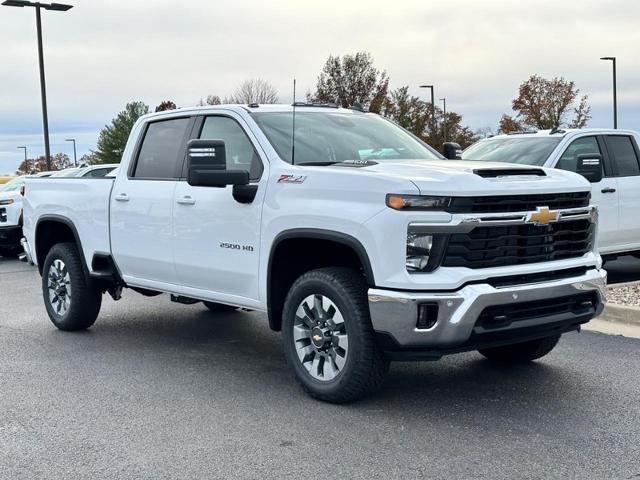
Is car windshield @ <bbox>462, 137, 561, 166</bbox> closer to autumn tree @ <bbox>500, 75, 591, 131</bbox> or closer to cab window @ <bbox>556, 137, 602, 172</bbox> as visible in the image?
cab window @ <bbox>556, 137, 602, 172</bbox>

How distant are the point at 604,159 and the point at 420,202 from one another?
6183 millimetres

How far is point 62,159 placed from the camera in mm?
99438

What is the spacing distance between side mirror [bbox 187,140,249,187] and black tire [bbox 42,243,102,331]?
2.71m

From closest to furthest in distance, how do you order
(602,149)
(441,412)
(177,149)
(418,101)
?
(441,412), (177,149), (602,149), (418,101)

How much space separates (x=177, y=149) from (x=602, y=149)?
5.80 meters

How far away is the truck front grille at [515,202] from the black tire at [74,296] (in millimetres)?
4337

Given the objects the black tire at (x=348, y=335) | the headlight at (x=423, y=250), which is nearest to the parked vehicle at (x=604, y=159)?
the black tire at (x=348, y=335)

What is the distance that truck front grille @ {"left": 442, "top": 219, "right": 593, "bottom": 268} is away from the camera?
4.70 m

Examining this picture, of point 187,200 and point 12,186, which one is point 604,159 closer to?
point 187,200

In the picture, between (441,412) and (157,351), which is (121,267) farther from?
(441,412)

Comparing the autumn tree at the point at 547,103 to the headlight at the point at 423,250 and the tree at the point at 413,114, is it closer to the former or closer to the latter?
the tree at the point at 413,114

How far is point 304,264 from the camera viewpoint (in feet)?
18.7

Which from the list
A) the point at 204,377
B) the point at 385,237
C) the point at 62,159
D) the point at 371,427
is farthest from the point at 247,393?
the point at 62,159

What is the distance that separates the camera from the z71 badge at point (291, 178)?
17.5 feet
